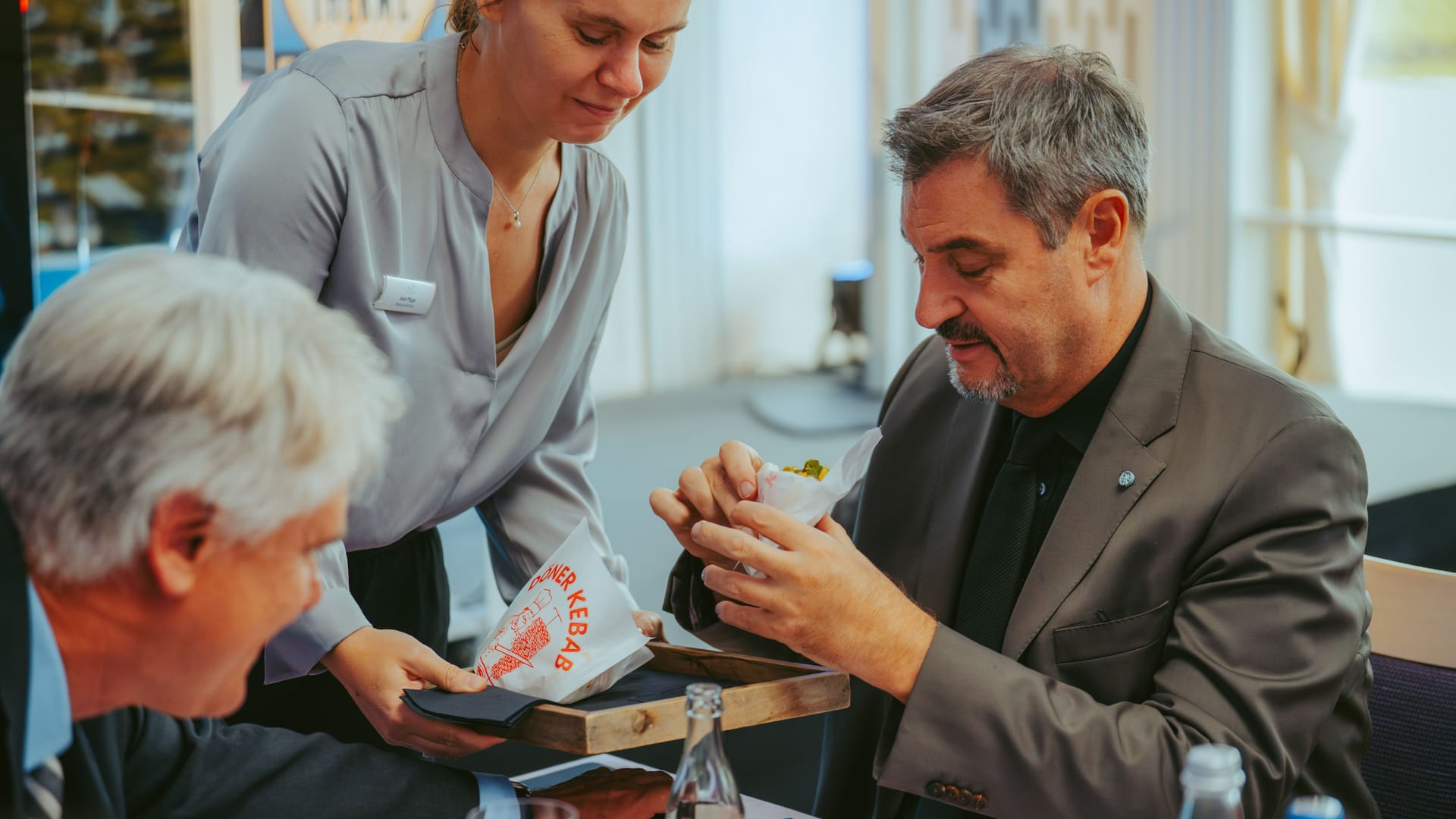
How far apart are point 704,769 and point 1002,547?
2.39 ft

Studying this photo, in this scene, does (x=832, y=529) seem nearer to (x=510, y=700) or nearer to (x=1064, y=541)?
(x=1064, y=541)

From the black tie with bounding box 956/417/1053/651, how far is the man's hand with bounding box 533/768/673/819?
0.51 meters

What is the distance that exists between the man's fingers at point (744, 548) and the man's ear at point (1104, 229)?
596 mm

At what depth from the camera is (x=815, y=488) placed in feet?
5.09

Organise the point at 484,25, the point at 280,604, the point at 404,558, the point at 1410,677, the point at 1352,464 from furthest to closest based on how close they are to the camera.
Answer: the point at 404,558 → the point at 484,25 → the point at 1410,677 → the point at 1352,464 → the point at 280,604

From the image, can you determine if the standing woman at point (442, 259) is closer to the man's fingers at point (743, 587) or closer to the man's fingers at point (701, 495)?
the man's fingers at point (701, 495)

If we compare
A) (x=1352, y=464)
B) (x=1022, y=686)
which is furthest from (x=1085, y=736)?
(x=1352, y=464)

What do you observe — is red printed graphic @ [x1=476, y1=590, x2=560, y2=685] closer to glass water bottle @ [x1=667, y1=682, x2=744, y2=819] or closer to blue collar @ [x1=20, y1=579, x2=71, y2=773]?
glass water bottle @ [x1=667, y1=682, x2=744, y2=819]

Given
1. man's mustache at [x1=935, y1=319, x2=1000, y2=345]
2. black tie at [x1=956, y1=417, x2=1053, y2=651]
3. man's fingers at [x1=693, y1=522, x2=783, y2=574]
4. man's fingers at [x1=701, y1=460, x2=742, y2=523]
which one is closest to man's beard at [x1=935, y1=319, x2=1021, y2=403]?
man's mustache at [x1=935, y1=319, x2=1000, y2=345]

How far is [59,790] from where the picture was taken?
113 centimetres

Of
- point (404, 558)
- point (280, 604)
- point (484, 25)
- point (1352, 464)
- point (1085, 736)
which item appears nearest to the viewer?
point (280, 604)

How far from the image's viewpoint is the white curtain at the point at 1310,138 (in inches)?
264

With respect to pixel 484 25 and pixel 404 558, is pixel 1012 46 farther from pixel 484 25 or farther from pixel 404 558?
pixel 404 558

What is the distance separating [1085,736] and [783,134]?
539 cm
